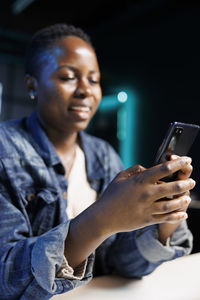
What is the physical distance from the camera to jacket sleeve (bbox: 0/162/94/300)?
58cm

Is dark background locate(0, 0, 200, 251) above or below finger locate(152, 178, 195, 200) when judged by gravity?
above

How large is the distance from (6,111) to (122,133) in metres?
2.79

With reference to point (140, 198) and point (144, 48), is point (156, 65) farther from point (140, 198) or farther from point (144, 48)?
point (140, 198)

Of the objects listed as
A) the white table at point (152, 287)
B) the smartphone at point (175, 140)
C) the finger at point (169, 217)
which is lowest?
the white table at point (152, 287)

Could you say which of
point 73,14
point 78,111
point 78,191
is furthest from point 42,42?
point 73,14

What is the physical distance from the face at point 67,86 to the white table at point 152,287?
0.44 metres

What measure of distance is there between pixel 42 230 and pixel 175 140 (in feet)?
1.41

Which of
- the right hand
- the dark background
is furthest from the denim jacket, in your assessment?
the dark background

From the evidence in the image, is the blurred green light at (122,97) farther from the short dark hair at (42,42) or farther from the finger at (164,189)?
the finger at (164,189)

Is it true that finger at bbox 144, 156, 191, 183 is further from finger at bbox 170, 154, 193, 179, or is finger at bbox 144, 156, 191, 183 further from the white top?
the white top

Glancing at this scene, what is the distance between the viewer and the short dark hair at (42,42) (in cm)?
97

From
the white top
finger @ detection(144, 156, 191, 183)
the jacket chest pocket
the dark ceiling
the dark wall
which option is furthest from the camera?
the dark ceiling

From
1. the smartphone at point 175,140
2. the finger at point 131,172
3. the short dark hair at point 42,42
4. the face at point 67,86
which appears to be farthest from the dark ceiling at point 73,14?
the finger at point 131,172

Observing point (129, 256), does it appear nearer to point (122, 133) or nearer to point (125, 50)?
point (122, 133)
